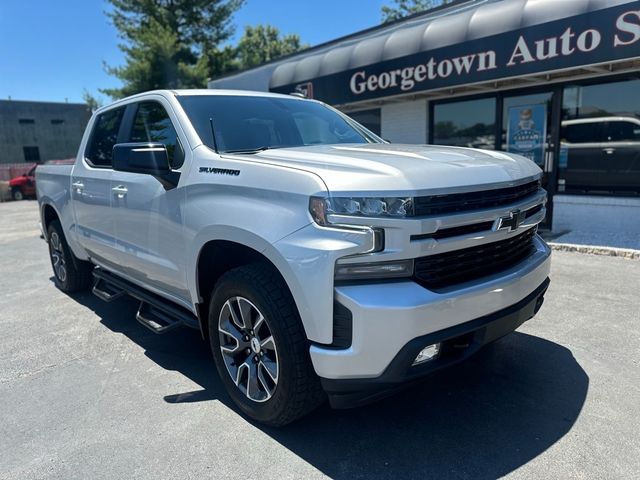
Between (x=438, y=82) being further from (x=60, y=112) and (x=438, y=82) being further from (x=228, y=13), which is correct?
(x=60, y=112)

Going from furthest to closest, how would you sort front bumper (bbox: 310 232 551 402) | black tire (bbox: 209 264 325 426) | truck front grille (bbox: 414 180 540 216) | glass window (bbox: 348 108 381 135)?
glass window (bbox: 348 108 381 135) < black tire (bbox: 209 264 325 426) < truck front grille (bbox: 414 180 540 216) < front bumper (bbox: 310 232 551 402)

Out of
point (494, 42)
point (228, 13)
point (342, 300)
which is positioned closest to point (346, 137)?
point (342, 300)

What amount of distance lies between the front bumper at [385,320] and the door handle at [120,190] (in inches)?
89.7

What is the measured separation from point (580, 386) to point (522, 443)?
2.78 feet

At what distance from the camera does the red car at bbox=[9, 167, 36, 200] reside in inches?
903

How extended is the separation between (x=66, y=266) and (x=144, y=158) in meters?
3.19

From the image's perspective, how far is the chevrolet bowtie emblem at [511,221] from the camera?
8.41 feet

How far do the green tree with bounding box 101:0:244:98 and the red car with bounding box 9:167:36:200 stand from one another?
6131 millimetres

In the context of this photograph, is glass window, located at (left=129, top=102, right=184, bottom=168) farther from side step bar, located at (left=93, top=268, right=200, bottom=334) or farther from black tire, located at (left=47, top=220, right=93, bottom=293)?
black tire, located at (left=47, top=220, right=93, bottom=293)

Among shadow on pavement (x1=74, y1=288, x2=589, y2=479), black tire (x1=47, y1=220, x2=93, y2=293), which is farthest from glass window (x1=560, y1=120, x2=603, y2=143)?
black tire (x1=47, y1=220, x2=93, y2=293)

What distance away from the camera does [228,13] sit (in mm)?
29219

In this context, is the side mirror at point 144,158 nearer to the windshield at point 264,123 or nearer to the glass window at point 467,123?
the windshield at point 264,123

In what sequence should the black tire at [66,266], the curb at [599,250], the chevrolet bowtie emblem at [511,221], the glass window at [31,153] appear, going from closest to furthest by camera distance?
the chevrolet bowtie emblem at [511,221] → the black tire at [66,266] → the curb at [599,250] → the glass window at [31,153]

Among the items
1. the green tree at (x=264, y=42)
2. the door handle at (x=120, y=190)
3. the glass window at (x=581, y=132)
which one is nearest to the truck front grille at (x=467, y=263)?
the door handle at (x=120, y=190)
